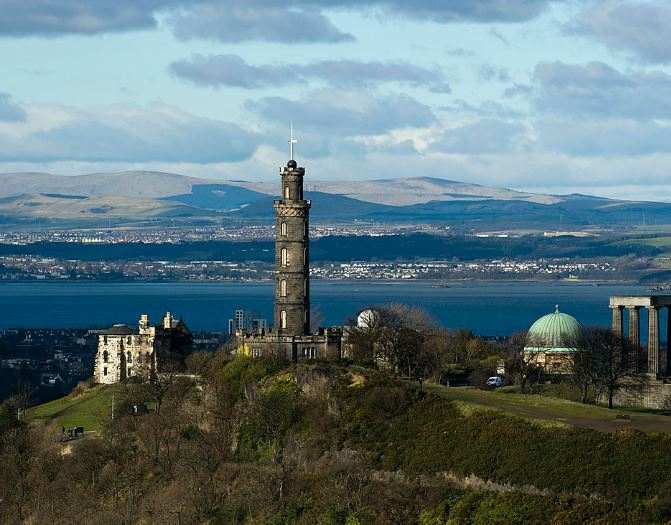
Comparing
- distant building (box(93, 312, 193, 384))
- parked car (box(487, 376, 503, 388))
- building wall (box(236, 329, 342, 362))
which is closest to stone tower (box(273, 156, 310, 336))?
building wall (box(236, 329, 342, 362))

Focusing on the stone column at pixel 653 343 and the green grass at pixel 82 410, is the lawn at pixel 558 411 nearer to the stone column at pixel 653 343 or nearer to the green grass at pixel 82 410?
the stone column at pixel 653 343

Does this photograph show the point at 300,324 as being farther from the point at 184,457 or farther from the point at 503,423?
the point at 503,423

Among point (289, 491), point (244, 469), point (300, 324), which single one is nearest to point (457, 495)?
point (289, 491)

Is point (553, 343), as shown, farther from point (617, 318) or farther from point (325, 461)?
point (325, 461)

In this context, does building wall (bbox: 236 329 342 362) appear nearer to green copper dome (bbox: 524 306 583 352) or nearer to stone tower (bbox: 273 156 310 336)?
stone tower (bbox: 273 156 310 336)

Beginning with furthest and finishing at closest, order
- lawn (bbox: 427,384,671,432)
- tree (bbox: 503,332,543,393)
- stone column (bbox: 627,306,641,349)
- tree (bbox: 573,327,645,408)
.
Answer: stone column (bbox: 627,306,641,349), tree (bbox: 503,332,543,393), tree (bbox: 573,327,645,408), lawn (bbox: 427,384,671,432)

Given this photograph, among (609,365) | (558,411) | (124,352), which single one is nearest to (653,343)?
(609,365)
